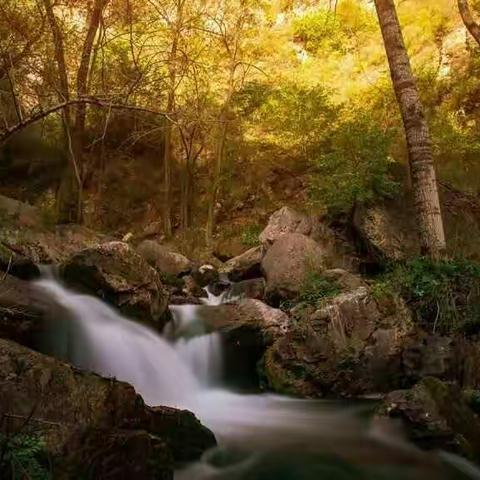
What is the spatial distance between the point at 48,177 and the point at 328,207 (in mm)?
9019

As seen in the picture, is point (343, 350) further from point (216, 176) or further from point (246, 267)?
point (216, 176)

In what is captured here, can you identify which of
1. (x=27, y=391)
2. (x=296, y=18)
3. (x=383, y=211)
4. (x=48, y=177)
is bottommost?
(x=27, y=391)

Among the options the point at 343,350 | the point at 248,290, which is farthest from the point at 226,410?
the point at 248,290

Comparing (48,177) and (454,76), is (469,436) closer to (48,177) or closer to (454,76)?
(454,76)

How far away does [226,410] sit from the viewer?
644cm

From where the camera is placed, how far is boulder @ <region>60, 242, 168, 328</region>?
7.52 m

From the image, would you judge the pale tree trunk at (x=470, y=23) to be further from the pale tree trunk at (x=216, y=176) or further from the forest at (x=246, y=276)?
the pale tree trunk at (x=216, y=176)

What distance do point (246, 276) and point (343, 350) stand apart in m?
4.09

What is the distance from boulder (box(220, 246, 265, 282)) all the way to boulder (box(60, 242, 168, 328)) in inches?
128

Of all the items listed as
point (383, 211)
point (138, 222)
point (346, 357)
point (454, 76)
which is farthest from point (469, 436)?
point (138, 222)

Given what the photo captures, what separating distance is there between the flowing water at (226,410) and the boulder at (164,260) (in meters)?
2.42

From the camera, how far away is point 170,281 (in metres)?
10.3

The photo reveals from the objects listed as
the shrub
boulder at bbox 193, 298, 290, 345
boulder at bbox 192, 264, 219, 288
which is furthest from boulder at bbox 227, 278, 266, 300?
the shrub

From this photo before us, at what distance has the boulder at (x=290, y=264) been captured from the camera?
8812 mm
